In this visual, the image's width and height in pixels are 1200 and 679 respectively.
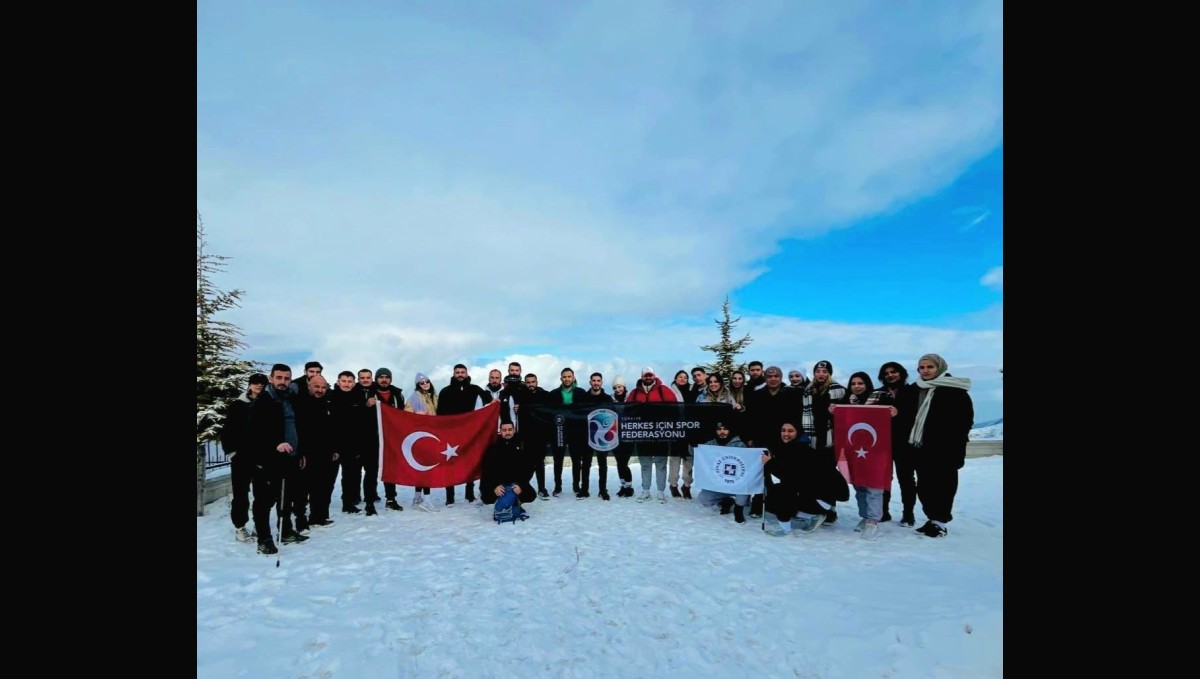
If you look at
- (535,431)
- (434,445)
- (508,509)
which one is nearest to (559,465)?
(535,431)

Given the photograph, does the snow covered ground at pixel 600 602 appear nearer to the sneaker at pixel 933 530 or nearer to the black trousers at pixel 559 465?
the sneaker at pixel 933 530

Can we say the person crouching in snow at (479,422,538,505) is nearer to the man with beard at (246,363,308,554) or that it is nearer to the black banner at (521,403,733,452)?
the black banner at (521,403,733,452)

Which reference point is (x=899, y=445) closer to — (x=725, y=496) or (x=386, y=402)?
(x=725, y=496)

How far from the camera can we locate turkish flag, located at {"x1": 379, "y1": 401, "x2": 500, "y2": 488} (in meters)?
7.29

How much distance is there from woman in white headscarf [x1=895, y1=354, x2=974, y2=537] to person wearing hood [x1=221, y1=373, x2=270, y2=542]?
826 cm

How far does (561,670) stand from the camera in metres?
3.25

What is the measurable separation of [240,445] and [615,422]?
5.31 metres

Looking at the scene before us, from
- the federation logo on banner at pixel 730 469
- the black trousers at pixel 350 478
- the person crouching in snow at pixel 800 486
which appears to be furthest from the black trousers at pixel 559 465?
the person crouching in snow at pixel 800 486

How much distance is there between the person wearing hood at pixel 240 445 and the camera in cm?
546

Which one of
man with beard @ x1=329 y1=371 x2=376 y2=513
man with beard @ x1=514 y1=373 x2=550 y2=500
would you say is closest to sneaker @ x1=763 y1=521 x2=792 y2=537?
man with beard @ x1=514 y1=373 x2=550 y2=500

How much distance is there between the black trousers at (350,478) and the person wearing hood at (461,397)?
144 cm
